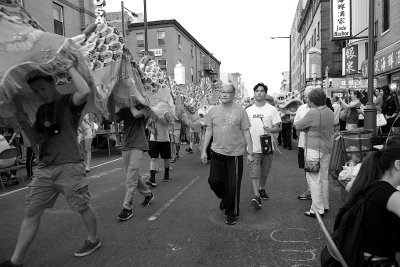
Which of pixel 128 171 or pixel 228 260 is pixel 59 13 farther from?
pixel 228 260

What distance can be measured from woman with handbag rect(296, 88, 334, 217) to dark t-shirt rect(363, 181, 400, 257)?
303cm

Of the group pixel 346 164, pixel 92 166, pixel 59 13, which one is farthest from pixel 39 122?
pixel 59 13

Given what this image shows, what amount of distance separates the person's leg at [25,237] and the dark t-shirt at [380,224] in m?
2.89

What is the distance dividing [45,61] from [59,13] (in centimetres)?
1759

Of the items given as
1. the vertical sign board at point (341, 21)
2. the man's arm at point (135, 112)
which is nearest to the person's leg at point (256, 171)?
the man's arm at point (135, 112)

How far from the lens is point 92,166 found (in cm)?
1113

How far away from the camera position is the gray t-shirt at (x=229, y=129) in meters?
5.07

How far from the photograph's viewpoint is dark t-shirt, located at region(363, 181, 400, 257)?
6.76 ft

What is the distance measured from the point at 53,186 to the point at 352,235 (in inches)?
109

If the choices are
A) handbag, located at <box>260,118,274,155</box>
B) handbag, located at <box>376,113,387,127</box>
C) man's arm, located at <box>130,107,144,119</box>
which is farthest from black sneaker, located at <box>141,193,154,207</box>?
handbag, located at <box>376,113,387,127</box>

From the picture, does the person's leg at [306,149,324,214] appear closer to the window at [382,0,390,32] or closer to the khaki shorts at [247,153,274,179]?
the khaki shorts at [247,153,274,179]

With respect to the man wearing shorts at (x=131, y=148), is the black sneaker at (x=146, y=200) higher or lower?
lower

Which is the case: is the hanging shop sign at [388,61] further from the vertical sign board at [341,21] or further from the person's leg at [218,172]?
the person's leg at [218,172]

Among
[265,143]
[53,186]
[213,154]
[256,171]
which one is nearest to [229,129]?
[213,154]
